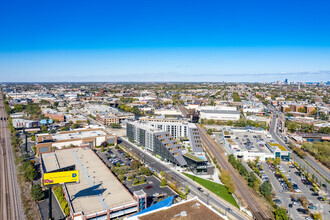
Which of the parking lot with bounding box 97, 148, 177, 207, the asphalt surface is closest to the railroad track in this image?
the parking lot with bounding box 97, 148, 177, 207

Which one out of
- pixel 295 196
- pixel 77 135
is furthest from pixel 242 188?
pixel 77 135

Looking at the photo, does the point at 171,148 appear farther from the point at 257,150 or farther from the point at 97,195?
the point at 97,195

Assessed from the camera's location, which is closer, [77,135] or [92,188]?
[92,188]

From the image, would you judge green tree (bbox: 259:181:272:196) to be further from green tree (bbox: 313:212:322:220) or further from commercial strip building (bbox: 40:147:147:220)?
commercial strip building (bbox: 40:147:147:220)

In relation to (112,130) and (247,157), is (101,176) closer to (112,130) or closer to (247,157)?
(247,157)

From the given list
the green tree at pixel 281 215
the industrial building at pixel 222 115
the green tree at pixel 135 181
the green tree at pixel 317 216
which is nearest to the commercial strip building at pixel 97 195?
the green tree at pixel 135 181

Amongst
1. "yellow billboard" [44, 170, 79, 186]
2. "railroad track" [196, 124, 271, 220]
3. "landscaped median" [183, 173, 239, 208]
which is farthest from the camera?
"landscaped median" [183, 173, 239, 208]
